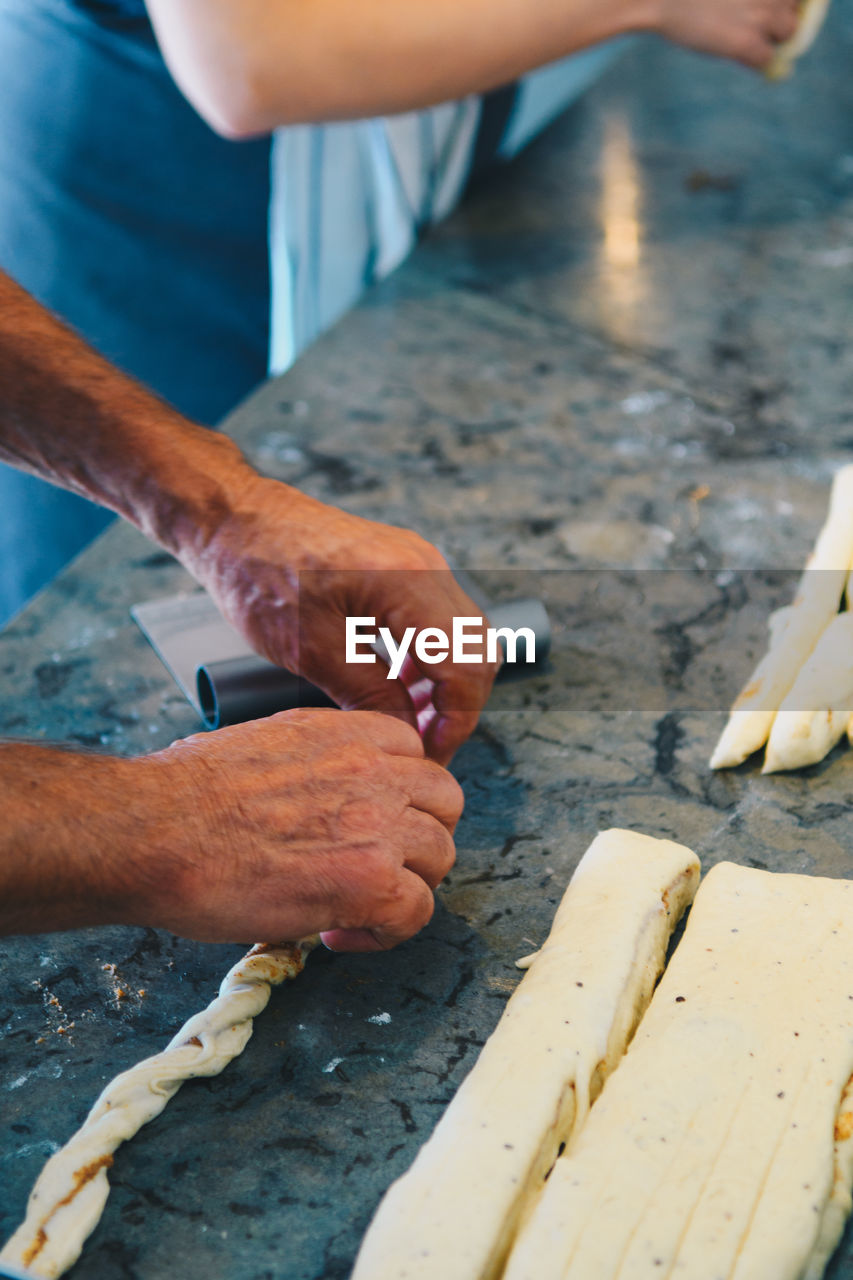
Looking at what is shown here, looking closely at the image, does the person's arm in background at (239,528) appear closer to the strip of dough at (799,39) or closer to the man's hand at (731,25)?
the man's hand at (731,25)

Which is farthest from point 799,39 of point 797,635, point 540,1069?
point 540,1069

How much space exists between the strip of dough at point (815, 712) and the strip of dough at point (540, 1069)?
220 mm

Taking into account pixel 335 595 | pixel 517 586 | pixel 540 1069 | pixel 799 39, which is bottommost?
pixel 517 586

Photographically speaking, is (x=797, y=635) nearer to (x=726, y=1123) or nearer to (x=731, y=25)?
(x=726, y=1123)

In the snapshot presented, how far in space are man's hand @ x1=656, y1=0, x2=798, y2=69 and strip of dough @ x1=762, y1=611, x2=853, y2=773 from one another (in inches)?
59.4

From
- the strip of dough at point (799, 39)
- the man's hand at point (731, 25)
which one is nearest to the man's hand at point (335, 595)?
the man's hand at point (731, 25)

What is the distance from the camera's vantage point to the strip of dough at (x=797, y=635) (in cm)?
131

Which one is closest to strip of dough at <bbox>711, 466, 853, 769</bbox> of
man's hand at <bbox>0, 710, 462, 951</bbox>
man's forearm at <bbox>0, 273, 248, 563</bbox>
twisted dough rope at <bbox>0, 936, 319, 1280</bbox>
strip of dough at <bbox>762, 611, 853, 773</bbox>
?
strip of dough at <bbox>762, 611, 853, 773</bbox>

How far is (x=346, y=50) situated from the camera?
1.79 m

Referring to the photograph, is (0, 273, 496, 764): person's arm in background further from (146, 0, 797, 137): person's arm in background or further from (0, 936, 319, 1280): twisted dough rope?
(146, 0, 797, 137): person's arm in background

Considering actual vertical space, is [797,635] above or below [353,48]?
below

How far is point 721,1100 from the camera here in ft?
2.99

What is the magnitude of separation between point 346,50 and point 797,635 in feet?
3.86

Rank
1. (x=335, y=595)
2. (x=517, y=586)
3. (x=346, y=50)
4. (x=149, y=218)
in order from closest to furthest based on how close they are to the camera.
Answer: (x=335, y=595)
(x=517, y=586)
(x=346, y=50)
(x=149, y=218)
